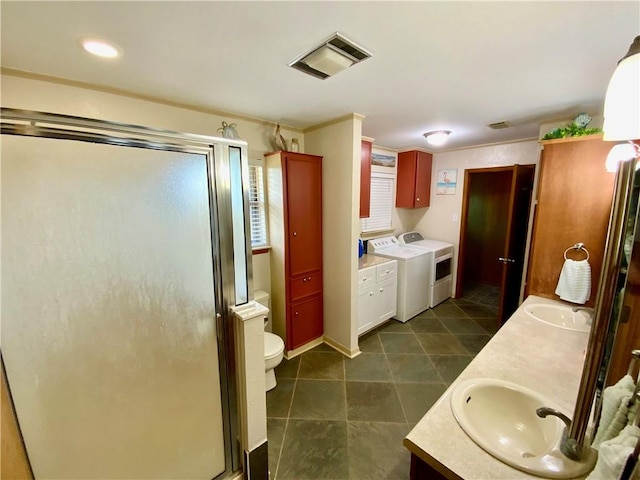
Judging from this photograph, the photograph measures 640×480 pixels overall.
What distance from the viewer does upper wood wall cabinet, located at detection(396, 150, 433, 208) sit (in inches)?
156

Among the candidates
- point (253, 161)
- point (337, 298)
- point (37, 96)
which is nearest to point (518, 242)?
point (337, 298)

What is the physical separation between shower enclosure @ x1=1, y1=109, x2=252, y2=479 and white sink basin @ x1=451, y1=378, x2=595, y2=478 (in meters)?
1.14

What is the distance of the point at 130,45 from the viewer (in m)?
1.28

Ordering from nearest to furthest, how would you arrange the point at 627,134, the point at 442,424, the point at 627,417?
the point at 627,417 → the point at 627,134 → the point at 442,424

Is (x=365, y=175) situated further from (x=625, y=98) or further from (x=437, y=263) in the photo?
(x=625, y=98)

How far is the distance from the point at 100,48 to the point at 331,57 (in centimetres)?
117

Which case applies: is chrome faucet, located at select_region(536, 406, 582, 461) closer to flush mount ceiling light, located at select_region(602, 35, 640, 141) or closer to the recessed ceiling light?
flush mount ceiling light, located at select_region(602, 35, 640, 141)

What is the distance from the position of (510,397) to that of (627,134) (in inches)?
44.4

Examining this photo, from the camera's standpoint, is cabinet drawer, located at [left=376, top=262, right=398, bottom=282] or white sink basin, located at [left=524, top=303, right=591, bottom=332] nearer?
white sink basin, located at [left=524, top=303, right=591, bottom=332]

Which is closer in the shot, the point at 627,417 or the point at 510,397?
the point at 627,417

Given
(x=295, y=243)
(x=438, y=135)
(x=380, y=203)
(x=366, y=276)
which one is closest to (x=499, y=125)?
(x=438, y=135)

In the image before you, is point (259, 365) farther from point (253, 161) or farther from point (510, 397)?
point (253, 161)

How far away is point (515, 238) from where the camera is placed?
9.55ft

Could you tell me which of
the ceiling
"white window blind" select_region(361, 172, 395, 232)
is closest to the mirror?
the ceiling
